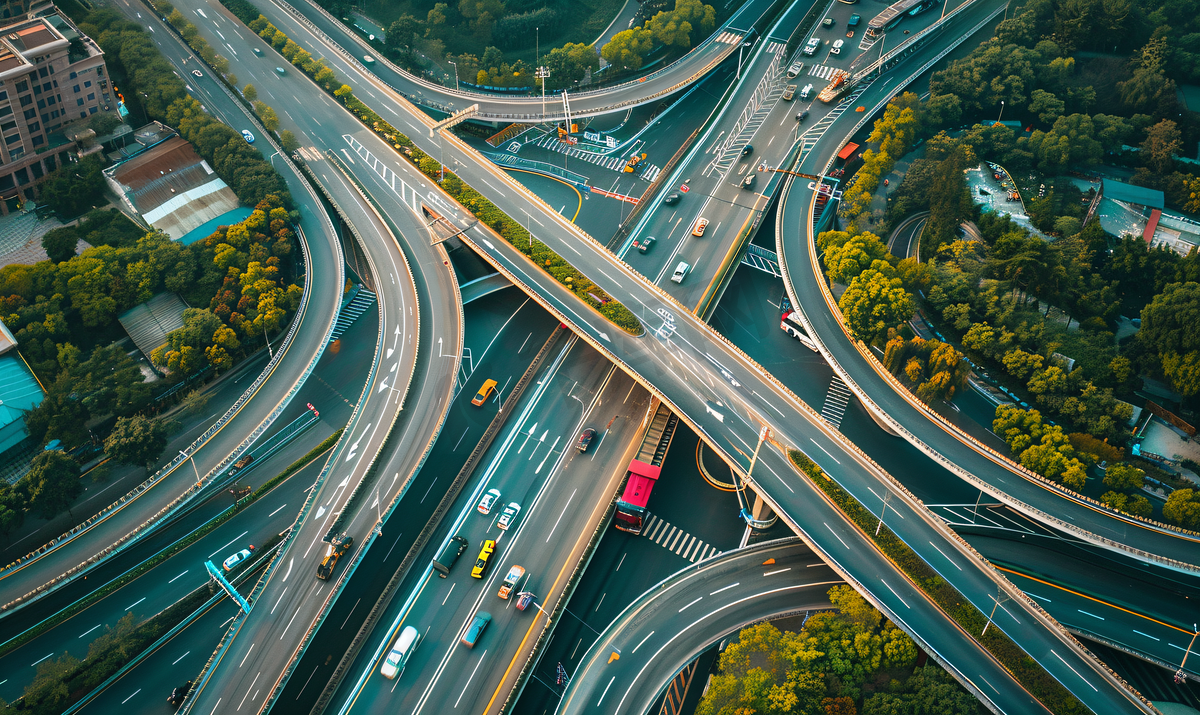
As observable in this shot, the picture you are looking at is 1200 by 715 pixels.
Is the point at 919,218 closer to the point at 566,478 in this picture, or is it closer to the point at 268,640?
the point at 566,478

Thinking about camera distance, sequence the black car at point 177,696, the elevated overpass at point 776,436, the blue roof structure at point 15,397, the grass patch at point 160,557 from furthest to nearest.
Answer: the blue roof structure at point 15,397
the grass patch at point 160,557
the black car at point 177,696
the elevated overpass at point 776,436

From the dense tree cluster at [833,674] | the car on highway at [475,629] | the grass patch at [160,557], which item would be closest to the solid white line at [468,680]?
the car on highway at [475,629]

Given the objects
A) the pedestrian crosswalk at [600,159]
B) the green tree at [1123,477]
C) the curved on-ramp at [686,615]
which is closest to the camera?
the curved on-ramp at [686,615]

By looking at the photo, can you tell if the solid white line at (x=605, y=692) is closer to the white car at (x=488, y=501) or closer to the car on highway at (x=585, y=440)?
the white car at (x=488, y=501)

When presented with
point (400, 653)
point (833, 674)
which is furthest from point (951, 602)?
point (400, 653)

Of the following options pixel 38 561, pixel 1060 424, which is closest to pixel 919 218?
pixel 1060 424

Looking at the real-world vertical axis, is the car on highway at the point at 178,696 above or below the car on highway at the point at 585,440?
below
